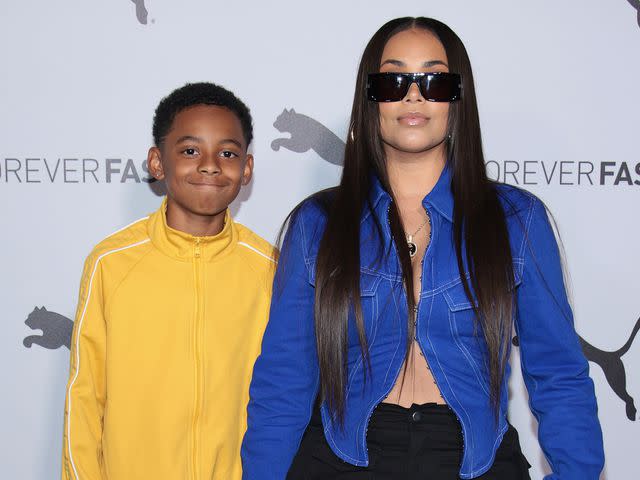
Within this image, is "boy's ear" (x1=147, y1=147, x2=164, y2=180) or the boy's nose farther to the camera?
"boy's ear" (x1=147, y1=147, x2=164, y2=180)

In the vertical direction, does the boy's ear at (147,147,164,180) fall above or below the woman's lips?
below

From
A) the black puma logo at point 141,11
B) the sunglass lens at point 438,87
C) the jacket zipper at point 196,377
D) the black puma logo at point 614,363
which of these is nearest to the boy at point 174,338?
the jacket zipper at point 196,377

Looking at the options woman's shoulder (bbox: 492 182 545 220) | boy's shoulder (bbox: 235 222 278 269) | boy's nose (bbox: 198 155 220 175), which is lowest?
boy's shoulder (bbox: 235 222 278 269)

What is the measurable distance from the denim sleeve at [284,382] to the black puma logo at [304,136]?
86 cm

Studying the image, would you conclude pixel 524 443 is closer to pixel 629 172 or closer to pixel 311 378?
pixel 629 172

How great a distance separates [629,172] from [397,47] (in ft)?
4.00

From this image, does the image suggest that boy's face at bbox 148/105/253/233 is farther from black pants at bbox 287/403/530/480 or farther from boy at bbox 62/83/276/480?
black pants at bbox 287/403/530/480

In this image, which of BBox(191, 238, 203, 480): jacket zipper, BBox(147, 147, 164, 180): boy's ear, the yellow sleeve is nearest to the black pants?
BBox(191, 238, 203, 480): jacket zipper

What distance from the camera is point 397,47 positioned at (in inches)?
70.0

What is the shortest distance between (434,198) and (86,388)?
1.03 metres

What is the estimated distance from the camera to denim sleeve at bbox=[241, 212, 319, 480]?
1.69m

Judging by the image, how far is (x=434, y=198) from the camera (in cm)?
174

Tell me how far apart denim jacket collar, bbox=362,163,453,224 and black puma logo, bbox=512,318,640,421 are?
1.04 meters

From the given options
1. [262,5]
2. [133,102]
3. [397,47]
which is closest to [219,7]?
[262,5]
